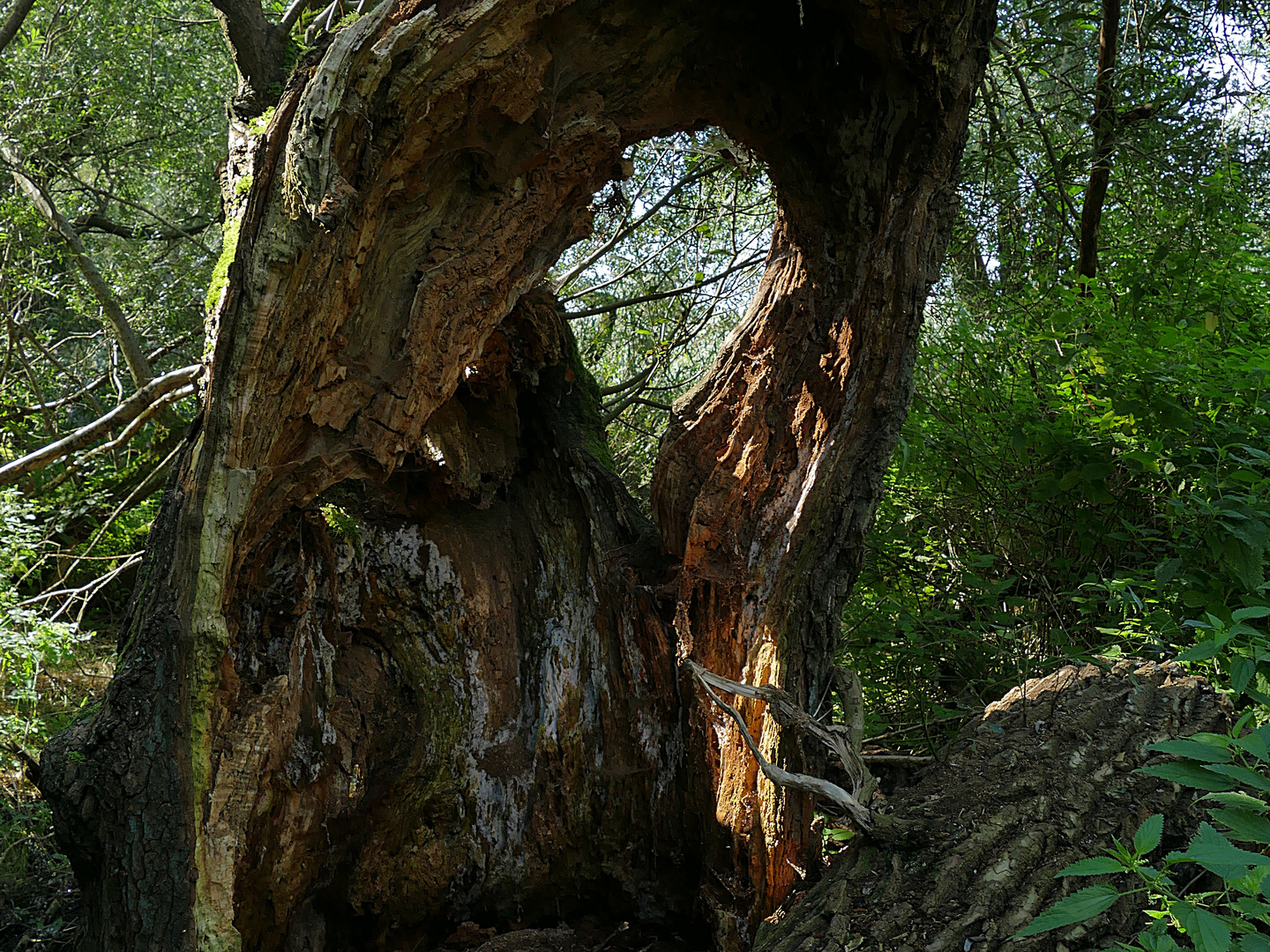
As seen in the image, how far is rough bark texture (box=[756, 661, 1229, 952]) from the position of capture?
211cm

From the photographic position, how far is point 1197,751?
1477 mm

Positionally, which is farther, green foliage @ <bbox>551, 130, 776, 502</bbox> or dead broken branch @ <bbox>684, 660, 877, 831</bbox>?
green foliage @ <bbox>551, 130, 776, 502</bbox>

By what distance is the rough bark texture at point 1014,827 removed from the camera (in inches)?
83.1

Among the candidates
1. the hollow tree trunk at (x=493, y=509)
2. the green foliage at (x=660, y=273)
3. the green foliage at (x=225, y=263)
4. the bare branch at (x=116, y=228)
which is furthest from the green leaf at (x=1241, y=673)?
the bare branch at (x=116, y=228)

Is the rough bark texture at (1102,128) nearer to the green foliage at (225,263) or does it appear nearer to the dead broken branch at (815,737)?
the dead broken branch at (815,737)

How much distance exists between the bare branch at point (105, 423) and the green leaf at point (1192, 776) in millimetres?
4168

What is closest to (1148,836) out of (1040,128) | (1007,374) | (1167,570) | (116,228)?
(1167,570)

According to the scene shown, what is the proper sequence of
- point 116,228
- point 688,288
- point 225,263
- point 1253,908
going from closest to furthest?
point 1253,908
point 225,263
point 688,288
point 116,228

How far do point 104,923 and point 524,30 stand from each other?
257 cm

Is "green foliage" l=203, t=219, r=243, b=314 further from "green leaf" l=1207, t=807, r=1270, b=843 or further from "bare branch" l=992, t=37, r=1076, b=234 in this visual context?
"bare branch" l=992, t=37, r=1076, b=234

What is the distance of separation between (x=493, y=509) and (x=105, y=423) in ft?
7.57

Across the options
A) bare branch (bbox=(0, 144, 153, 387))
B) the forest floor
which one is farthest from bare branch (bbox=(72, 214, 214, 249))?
the forest floor

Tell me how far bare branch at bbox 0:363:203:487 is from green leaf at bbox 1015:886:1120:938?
410cm

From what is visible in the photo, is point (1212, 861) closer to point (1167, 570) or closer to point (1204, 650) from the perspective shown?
point (1204, 650)
